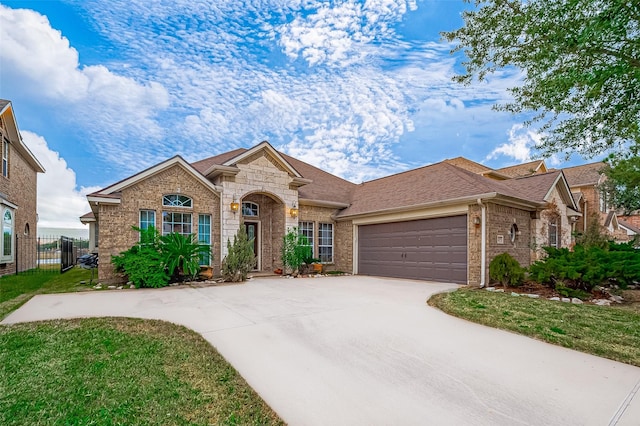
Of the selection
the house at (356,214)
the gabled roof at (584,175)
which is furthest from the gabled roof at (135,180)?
the gabled roof at (584,175)

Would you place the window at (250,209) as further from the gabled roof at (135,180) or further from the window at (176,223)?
the window at (176,223)

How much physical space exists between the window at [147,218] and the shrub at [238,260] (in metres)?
2.70

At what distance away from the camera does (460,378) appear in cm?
349

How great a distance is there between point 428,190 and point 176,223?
Answer: 31.3ft

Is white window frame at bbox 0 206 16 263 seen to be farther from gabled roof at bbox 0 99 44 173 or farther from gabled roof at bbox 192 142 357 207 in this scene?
gabled roof at bbox 192 142 357 207

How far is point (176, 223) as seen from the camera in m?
11.6

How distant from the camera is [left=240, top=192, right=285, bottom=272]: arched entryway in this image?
14.2 meters

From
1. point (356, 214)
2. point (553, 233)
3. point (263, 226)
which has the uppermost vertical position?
point (356, 214)

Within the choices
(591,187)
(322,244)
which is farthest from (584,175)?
(322,244)

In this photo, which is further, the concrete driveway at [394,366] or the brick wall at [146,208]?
the brick wall at [146,208]

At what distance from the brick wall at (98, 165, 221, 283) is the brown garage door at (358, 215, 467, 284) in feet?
20.9

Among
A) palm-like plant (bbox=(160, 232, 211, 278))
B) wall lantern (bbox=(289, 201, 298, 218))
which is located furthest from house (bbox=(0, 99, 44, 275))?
wall lantern (bbox=(289, 201, 298, 218))

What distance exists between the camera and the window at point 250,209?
46.7 feet

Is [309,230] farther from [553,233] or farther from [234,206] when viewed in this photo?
[553,233]
